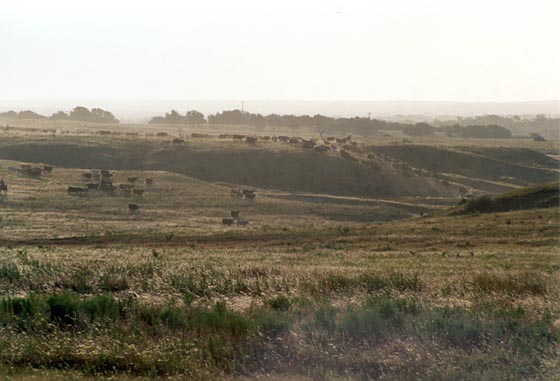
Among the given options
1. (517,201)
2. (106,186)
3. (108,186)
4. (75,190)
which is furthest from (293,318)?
(106,186)

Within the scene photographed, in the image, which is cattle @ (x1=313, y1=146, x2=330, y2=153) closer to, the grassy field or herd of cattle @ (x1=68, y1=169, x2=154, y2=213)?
herd of cattle @ (x1=68, y1=169, x2=154, y2=213)

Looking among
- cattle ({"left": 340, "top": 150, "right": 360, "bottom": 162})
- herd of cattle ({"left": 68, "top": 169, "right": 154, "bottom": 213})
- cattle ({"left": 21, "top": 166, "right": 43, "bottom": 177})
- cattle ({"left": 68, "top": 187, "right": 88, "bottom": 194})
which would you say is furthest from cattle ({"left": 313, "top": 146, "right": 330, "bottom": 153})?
cattle ({"left": 68, "top": 187, "right": 88, "bottom": 194})

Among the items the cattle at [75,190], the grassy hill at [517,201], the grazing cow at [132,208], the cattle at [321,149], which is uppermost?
the cattle at [321,149]

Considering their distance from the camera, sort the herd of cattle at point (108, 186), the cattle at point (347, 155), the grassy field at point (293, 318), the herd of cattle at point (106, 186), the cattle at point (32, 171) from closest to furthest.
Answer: the grassy field at point (293, 318), the herd of cattle at point (106, 186), the herd of cattle at point (108, 186), the cattle at point (32, 171), the cattle at point (347, 155)

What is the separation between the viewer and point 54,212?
179 ft

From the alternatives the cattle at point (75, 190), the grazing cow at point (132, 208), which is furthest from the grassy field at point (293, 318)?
the cattle at point (75, 190)

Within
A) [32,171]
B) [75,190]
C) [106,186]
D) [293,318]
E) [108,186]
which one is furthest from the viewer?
[32,171]

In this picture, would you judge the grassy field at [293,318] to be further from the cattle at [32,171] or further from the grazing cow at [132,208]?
the cattle at [32,171]

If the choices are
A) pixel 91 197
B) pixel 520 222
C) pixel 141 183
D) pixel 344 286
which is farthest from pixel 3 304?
pixel 141 183

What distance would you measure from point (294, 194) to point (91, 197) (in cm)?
2279

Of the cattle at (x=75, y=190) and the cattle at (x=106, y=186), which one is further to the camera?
the cattle at (x=106, y=186)

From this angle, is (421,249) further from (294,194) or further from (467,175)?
(467,175)

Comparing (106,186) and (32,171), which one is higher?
(32,171)

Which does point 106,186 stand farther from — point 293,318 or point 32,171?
point 293,318
